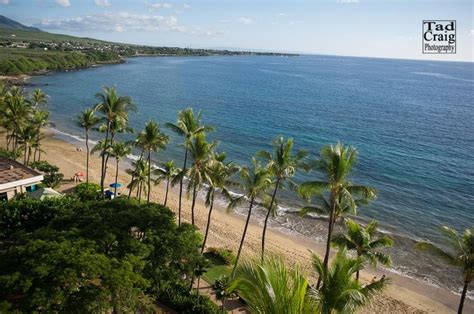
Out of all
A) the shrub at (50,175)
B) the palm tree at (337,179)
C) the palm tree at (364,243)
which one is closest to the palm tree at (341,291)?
the palm tree at (337,179)

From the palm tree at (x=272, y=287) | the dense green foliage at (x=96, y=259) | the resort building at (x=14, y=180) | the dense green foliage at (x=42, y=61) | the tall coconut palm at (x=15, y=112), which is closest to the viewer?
the palm tree at (x=272, y=287)

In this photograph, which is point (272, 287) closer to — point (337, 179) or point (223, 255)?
point (337, 179)

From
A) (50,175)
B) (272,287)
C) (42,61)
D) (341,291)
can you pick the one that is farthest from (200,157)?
(42,61)

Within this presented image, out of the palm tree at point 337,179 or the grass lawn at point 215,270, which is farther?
the grass lawn at point 215,270

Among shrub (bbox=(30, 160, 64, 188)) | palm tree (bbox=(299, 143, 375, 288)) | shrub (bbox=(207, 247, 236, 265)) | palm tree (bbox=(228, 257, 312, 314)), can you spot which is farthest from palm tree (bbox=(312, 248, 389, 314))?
shrub (bbox=(30, 160, 64, 188))

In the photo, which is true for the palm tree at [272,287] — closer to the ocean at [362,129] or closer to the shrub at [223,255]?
the shrub at [223,255]

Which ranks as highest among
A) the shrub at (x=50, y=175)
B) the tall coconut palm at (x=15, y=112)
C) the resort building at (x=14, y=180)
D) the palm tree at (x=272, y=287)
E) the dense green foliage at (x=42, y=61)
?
the dense green foliage at (x=42, y=61)
